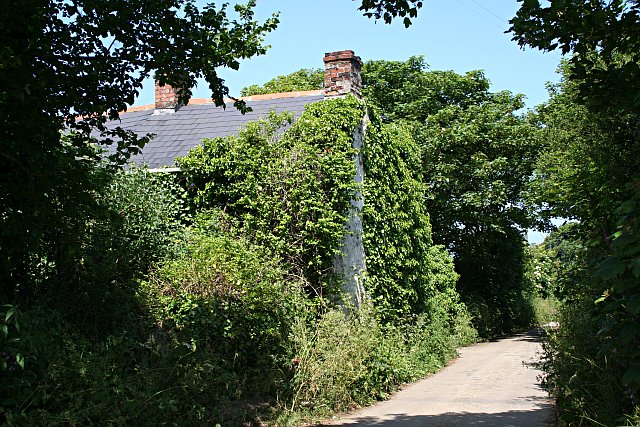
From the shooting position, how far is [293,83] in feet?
112

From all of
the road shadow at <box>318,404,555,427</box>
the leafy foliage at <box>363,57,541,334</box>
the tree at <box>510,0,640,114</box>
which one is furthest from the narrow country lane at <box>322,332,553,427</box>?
the leafy foliage at <box>363,57,541,334</box>

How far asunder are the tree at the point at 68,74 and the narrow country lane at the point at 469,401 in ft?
17.3

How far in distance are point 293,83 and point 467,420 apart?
89.5 ft

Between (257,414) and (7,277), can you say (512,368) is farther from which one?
(7,277)

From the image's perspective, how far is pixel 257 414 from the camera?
9.20 meters

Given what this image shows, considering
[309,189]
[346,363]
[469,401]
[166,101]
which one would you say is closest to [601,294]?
[469,401]

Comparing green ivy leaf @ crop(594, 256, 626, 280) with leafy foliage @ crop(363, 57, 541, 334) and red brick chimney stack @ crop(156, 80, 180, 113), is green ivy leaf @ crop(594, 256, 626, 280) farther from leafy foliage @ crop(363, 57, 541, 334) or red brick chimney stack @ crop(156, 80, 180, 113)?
leafy foliage @ crop(363, 57, 541, 334)

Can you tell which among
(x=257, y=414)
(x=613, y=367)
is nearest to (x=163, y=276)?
(x=257, y=414)

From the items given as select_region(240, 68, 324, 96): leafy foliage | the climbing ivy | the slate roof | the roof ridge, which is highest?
select_region(240, 68, 324, 96): leafy foliage

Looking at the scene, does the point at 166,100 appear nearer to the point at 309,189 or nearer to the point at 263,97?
the point at 263,97

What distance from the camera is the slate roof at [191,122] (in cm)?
1470

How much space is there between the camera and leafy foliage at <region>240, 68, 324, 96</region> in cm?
3312

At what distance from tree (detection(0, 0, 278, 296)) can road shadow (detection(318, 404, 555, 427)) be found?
514 cm

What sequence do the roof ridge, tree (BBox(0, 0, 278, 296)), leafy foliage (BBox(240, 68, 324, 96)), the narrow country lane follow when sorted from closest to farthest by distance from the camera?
tree (BBox(0, 0, 278, 296))
the narrow country lane
the roof ridge
leafy foliage (BBox(240, 68, 324, 96))
